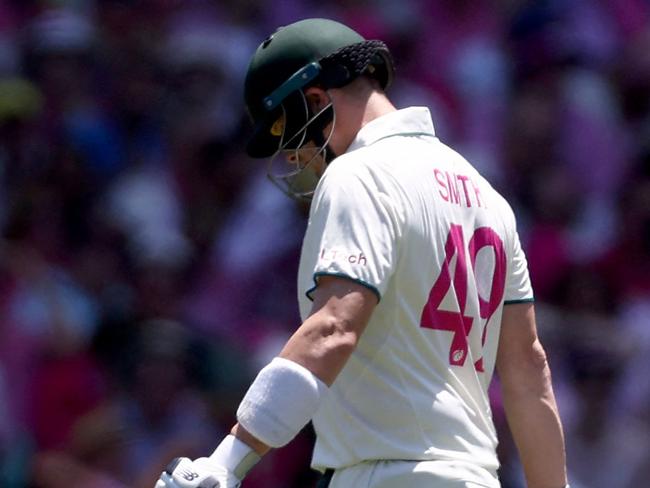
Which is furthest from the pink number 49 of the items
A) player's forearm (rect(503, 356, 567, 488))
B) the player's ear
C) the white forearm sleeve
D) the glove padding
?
the glove padding

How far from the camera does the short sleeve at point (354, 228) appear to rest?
135 inches

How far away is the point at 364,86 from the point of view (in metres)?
3.91

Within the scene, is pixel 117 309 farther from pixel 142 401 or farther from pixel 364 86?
pixel 364 86

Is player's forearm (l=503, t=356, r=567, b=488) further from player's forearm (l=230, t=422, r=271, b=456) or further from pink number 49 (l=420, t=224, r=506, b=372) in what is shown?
player's forearm (l=230, t=422, r=271, b=456)

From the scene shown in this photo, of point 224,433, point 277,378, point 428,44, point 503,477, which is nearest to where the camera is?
point 277,378

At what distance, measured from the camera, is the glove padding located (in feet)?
10.8

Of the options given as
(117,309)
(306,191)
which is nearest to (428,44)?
(117,309)

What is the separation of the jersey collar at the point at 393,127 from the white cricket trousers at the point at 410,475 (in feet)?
2.65

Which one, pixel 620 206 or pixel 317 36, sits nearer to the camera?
pixel 317 36

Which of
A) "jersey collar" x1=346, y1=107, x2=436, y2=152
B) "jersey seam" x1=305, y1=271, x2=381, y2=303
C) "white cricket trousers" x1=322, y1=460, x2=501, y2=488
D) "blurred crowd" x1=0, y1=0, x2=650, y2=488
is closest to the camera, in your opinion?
"jersey seam" x1=305, y1=271, x2=381, y2=303

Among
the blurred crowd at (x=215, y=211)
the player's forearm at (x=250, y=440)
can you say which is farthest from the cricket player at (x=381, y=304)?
the blurred crowd at (x=215, y=211)

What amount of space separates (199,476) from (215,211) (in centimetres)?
413

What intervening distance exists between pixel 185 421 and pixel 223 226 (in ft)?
4.15

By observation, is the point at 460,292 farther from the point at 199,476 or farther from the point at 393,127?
the point at 199,476
